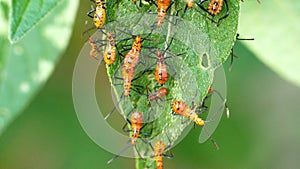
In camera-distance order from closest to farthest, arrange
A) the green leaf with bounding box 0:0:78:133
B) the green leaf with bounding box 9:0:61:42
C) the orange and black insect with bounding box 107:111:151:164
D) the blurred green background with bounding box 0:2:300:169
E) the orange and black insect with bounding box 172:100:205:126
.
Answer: the green leaf with bounding box 9:0:61:42 < the orange and black insect with bounding box 172:100:205:126 < the orange and black insect with bounding box 107:111:151:164 < the green leaf with bounding box 0:0:78:133 < the blurred green background with bounding box 0:2:300:169

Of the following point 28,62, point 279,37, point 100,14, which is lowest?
point 28,62

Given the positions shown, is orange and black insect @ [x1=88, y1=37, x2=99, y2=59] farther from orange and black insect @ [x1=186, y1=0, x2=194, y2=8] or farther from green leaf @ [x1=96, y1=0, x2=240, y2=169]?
orange and black insect @ [x1=186, y1=0, x2=194, y2=8]

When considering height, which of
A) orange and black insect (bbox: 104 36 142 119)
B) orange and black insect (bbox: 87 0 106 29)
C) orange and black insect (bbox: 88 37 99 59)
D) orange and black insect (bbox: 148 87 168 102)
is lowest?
orange and black insect (bbox: 88 37 99 59)

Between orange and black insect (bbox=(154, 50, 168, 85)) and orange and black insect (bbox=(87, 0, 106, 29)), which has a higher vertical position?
orange and black insect (bbox=(87, 0, 106, 29))

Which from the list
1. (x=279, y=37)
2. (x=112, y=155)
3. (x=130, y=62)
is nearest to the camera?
(x=130, y=62)

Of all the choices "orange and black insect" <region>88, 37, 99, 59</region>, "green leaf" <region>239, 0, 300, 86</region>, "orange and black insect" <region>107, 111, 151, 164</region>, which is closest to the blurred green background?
"green leaf" <region>239, 0, 300, 86</region>

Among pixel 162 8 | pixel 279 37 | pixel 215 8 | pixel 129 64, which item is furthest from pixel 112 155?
pixel 215 8

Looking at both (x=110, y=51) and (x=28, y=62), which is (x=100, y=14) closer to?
(x=110, y=51)
